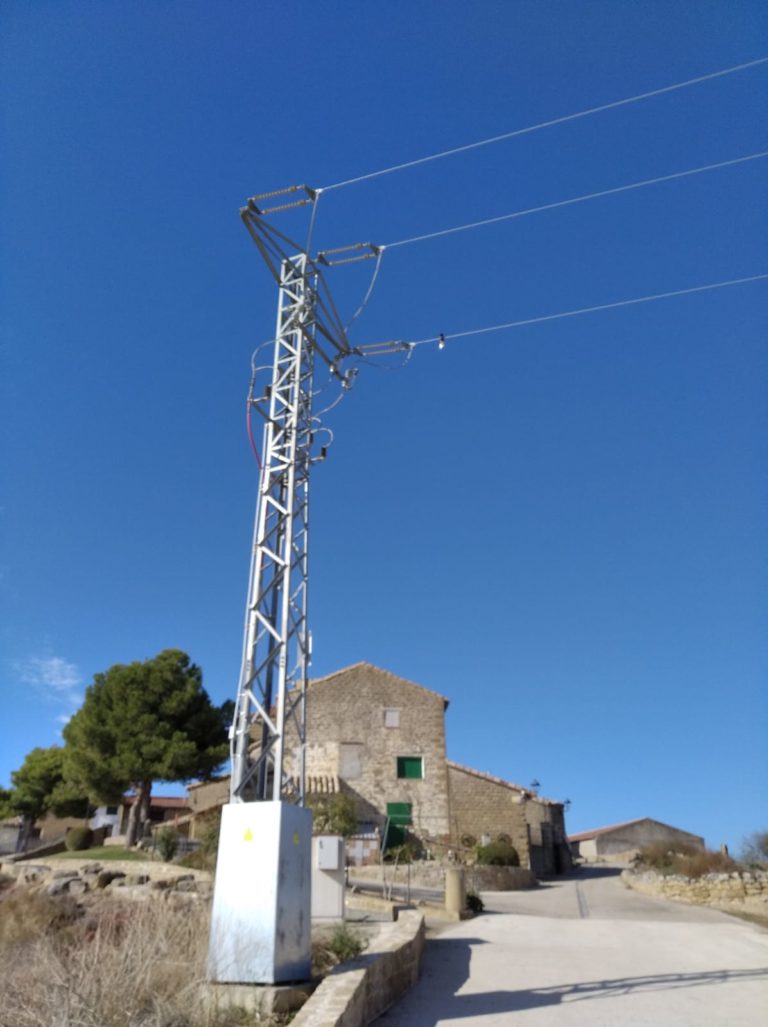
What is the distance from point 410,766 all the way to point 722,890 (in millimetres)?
13018

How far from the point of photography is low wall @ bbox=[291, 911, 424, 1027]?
4758 millimetres

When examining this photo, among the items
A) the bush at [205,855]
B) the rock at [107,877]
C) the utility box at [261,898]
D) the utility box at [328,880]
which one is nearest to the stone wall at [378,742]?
the bush at [205,855]

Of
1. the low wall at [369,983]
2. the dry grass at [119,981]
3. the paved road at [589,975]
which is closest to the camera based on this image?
the dry grass at [119,981]

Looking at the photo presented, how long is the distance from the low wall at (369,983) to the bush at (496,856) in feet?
52.0

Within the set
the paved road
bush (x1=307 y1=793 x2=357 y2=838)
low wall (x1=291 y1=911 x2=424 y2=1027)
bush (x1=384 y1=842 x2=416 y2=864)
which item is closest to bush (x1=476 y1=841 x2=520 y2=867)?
bush (x1=384 y1=842 x2=416 y2=864)

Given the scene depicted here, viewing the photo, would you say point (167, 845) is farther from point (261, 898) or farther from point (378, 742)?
point (261, 898)

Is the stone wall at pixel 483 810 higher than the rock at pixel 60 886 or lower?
higher

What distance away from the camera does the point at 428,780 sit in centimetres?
2881

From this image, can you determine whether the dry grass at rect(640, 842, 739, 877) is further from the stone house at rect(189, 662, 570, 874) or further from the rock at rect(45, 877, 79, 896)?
the rock at rect(45, 877, 79, 896)

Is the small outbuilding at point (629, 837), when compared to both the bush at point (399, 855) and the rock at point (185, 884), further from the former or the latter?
the rock at point (185, 884)

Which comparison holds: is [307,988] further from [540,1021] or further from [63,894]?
[63,894]

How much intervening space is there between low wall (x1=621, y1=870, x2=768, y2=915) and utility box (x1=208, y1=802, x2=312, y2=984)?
51.3 feet

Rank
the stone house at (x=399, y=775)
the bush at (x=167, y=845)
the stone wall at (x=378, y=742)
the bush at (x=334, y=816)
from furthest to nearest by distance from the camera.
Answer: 1. the stone wall at (x=378, y=742)
2. the stone house at (x=399, y=775)
3. the bush at (x=334, y=816)
4. the bush at (x=167, y=845)

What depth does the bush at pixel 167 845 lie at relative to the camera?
1859cm
